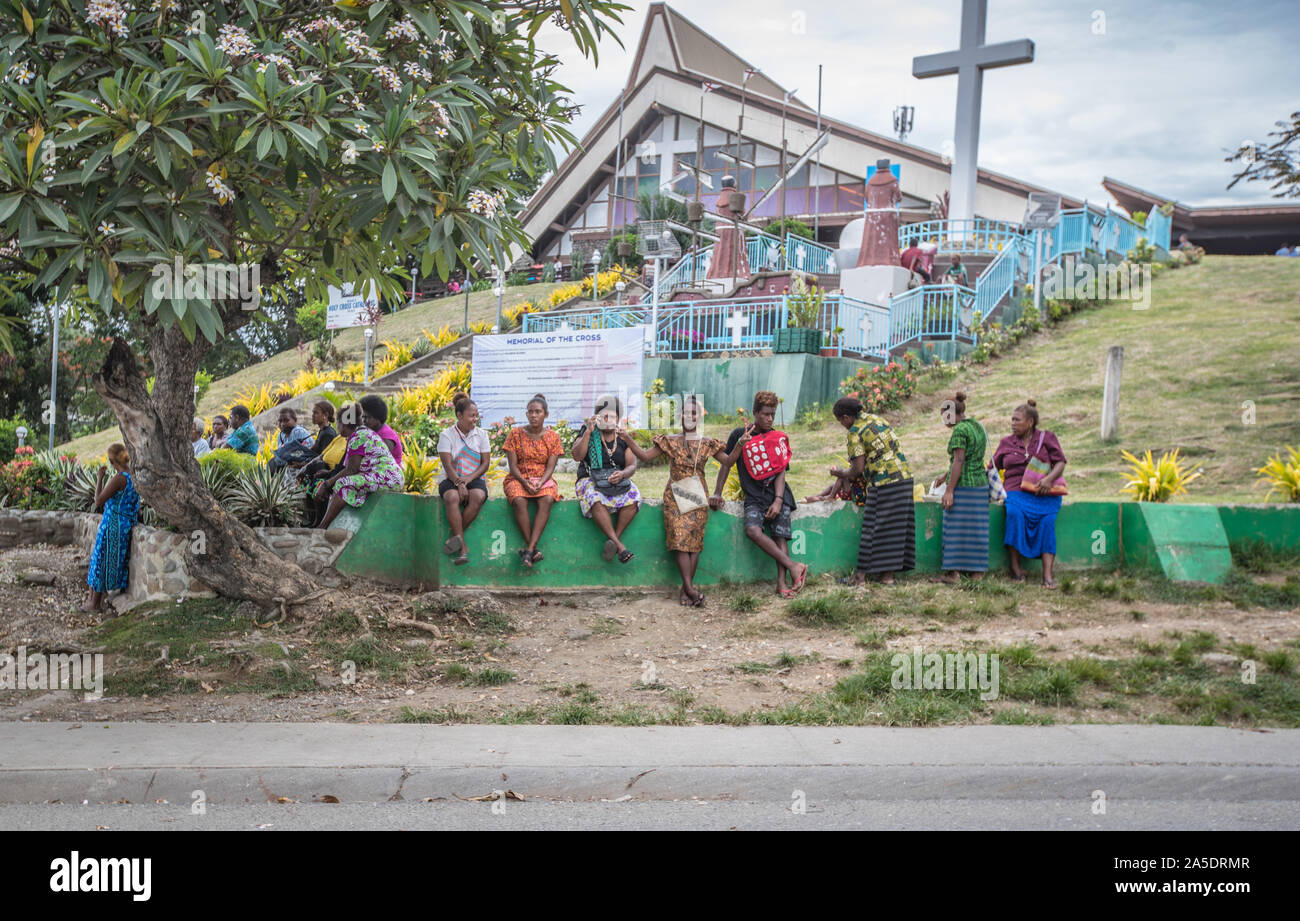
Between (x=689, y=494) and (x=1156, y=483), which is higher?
(x=1156, y=483)

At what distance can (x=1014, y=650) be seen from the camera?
753 cm

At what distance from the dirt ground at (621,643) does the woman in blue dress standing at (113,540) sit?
0.96 ft

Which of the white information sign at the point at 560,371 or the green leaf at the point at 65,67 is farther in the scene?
the white information sign at the point at 560,371

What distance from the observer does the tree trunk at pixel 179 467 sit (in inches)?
306

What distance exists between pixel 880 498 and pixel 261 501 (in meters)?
5.26

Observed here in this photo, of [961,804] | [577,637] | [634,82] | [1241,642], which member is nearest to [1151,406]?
[1241,642]

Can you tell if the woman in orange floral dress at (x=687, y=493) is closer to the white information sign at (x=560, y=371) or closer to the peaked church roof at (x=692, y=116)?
the white information sign at (x=560, y=371)

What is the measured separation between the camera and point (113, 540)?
9.36 m

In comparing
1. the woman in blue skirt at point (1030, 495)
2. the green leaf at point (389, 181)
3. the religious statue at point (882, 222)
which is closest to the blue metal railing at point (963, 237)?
the religious statue at point (882, 222)

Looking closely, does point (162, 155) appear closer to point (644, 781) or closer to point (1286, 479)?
point (644, 781)

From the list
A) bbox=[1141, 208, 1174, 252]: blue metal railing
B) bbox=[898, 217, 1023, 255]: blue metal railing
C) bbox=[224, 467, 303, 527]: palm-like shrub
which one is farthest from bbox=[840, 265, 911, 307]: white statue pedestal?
bbox=[224, 467, 303, 527]: palm-like shrub

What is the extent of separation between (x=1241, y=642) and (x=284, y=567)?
7101 millimetres

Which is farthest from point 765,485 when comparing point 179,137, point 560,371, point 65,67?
point 560,371

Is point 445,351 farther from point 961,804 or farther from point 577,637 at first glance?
point 961,804
